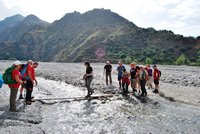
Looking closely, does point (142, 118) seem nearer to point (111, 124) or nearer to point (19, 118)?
point (111, 124)

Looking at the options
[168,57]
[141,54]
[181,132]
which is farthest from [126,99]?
[141,54]

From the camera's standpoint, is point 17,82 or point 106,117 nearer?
point 17,82

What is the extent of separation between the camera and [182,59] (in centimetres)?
9650

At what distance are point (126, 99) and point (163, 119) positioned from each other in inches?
211

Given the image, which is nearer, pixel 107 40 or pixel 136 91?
pixel 136 91

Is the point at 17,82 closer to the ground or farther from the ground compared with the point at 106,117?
farther from the ground

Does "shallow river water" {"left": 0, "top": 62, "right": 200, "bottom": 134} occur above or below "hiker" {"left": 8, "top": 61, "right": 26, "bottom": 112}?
below

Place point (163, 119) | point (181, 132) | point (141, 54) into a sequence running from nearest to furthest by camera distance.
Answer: point (181, 132), point (163, 119), point (141, 54)

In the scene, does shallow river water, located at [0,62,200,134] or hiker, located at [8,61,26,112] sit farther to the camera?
hiker, located at [8,61,26,112]

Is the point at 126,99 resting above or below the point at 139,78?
below

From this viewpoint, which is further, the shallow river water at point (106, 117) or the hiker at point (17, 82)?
the hiker at point (17, 82)

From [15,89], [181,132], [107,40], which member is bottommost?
[181,132]

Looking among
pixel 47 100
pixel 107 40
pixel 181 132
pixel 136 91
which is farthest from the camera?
pixel 107 40

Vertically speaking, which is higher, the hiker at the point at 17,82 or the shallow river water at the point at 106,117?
the hiker at the point at 17,82
